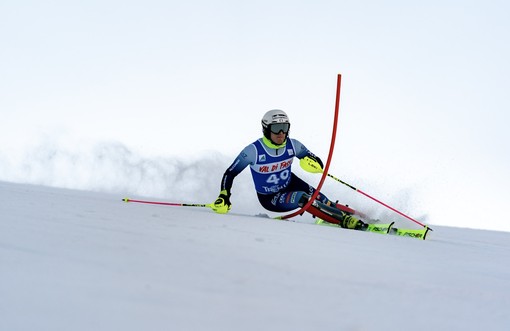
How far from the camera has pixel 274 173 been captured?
24.2 feet

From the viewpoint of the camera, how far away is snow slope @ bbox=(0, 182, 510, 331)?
1.23m

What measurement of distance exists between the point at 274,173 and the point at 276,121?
82 cm

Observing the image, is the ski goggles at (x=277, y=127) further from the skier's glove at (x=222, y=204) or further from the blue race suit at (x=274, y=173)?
the skier's glove at (x=222, y=204)

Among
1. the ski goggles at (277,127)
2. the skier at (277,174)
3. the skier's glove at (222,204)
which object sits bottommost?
the skier's glove at (222,204)

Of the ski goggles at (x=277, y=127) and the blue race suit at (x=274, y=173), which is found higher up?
the ski goggles at (x=277, y=127)

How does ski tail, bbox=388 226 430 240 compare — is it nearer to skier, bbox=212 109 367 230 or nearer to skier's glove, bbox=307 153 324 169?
skier, bbox=212 109 367 230

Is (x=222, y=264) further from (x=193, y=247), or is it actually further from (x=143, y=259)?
(x=193, y=247)

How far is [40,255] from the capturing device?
186 centimetres

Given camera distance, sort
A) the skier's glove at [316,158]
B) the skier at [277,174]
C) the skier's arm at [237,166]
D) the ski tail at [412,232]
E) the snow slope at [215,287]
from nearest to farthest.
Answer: the snow slope at [215,287] → the ski tail at [412,232] → the skier at [277,174] → the skier's arm at [237,166] → the skier's glove at [316,158]

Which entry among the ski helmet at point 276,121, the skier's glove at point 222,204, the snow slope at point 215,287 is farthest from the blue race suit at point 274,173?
the snow slope at point 215,287

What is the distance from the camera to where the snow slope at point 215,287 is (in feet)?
4.02

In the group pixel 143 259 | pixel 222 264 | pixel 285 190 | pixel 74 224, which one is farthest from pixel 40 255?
pixel 285 190

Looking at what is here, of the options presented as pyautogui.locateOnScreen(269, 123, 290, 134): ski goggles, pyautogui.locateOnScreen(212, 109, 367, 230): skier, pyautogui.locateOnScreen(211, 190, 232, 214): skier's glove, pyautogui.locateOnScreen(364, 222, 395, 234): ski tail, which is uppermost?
pyautogui.locateOnScreen(269, 123, 290, 134): ski goggles

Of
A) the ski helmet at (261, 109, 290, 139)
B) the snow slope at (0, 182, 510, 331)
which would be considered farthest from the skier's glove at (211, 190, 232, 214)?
the snow slope at (0, 182, 510, 331)
